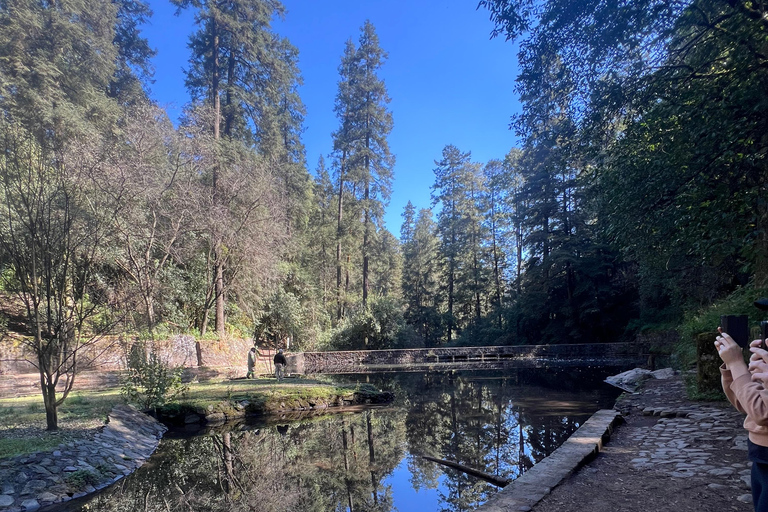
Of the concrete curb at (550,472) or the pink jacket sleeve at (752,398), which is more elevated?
the pink jacket sleeve at (752,398)

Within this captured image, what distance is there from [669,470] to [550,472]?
3.64ft

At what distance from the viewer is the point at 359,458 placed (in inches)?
248

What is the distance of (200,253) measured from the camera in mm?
18812

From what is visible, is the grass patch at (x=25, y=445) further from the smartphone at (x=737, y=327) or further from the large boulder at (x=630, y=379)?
the large boulder at (x=630, y=379)

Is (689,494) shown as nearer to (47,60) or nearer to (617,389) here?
(617,389)

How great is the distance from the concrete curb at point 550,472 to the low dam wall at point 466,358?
1531 cm

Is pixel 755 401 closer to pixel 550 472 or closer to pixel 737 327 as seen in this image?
pixel 737 327

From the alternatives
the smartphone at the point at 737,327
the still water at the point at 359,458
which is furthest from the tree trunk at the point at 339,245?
the smartphone at the point at 737,327

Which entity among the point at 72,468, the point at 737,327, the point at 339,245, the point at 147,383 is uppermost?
the point at 339,245

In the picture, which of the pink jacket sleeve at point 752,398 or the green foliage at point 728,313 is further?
the green foliage at point 728,313

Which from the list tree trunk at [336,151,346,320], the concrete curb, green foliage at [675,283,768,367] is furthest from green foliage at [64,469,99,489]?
tree trunk at [336,151,346,320]

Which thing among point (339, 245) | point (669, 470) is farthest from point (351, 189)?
point (669, 470)

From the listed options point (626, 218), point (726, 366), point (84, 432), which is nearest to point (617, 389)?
point (626, 218)

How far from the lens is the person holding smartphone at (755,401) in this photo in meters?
1.65
